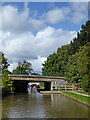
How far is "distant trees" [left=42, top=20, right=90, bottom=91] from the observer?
131 ft

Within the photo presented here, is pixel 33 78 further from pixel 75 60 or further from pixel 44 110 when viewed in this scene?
pixel 44 110

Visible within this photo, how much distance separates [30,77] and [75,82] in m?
12.9

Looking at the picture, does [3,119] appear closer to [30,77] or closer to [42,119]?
[42,119]

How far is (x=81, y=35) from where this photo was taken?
2414 inches

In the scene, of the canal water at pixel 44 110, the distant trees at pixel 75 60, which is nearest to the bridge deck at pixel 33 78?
the distant trees at pixel 75 60

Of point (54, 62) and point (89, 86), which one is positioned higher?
point (54, 62)

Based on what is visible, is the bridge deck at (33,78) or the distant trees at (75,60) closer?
the distant trees at (75,60)

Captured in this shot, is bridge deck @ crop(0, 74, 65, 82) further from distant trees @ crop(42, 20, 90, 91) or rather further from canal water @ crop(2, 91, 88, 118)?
canal water @ crop(2, 91, 88, 118)

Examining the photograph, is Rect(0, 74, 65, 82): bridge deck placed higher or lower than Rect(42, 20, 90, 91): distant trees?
lower

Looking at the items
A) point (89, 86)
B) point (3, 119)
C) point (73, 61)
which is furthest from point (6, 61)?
point (3, 119)

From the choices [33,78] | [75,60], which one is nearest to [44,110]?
[33,78]

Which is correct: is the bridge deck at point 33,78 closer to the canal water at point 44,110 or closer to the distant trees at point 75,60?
the distant trees at point 75,60

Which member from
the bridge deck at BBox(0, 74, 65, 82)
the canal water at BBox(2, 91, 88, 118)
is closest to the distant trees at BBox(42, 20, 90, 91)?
the bridge deck at BBox(0, 74, 65, 82)

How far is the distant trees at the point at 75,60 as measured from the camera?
40069 millimetres
